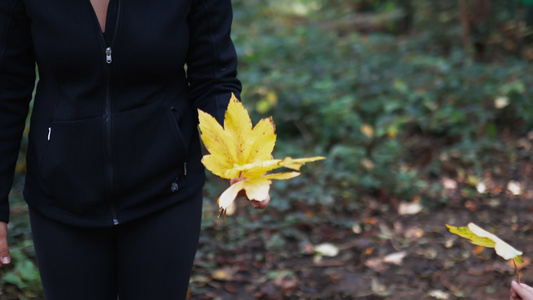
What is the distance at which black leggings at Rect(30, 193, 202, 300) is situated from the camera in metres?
1.75

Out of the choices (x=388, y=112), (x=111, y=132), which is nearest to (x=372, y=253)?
(x=388, y=112)

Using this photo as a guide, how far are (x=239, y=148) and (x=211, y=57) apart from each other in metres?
0.38

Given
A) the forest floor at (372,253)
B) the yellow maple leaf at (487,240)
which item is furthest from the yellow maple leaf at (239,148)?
the forest floor at (372,253)


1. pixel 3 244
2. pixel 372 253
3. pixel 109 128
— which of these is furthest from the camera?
pixel 372 253

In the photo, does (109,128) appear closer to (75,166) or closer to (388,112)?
(75,166)

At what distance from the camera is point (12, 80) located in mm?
1729

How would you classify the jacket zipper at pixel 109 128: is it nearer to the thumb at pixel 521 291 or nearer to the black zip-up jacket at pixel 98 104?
the black zip-up jacket at pixel 98 104

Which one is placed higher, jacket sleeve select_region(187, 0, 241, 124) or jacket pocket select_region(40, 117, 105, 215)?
jacket sleeve select_region(187, 0, 241, 124)

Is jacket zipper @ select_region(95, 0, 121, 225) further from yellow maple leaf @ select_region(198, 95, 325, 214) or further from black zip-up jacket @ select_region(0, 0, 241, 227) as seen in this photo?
yellow maple leaf @ select_region(198, 95, 325, 214)

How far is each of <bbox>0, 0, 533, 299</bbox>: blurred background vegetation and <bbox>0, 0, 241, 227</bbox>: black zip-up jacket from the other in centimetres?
161

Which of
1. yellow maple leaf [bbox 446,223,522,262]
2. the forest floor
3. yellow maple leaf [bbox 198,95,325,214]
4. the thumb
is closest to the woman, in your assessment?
yellow maple leaf [bbox 198,95,325,214]

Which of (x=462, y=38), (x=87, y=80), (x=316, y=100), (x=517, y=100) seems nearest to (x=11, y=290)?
(x=87, y=80)

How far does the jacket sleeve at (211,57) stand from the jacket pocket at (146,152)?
0.15m

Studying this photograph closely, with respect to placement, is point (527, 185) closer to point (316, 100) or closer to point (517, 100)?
point (517, 100)
